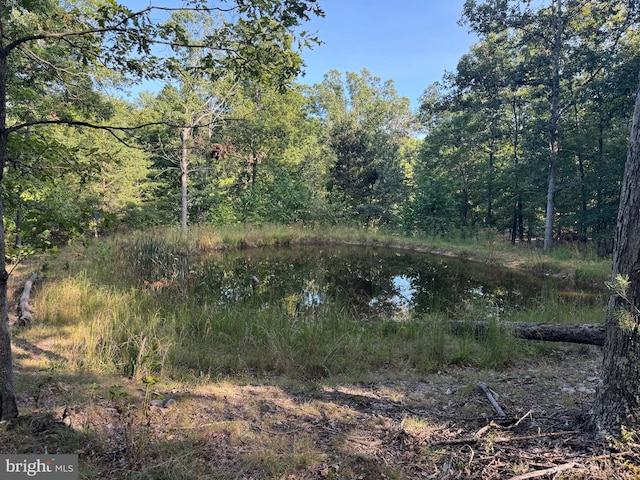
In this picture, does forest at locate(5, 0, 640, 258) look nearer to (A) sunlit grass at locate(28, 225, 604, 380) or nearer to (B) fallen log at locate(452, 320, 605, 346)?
(A) sunlit grass at locate(28, 225, 604, 380)

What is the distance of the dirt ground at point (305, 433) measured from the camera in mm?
1799

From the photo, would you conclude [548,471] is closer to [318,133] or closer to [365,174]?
[365,174]

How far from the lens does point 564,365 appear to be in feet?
13.3

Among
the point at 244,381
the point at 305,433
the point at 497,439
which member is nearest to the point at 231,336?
the point at 244,381

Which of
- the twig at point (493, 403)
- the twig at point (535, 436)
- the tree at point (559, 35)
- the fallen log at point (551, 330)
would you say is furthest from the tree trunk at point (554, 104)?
the twig at point (535, 436)

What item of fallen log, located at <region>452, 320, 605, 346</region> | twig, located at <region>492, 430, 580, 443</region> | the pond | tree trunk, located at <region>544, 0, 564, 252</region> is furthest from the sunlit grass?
tree trunk, located at <region>544, 0, 564, 252</region>

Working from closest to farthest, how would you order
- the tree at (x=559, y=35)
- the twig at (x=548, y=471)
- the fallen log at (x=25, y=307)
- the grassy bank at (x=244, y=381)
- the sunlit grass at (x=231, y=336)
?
1. the twig at (x=548, y=471)
2. the grassy bank at (x=244, y=381)
3. the sunlit grass at (x=231, y=336)
4. the fallen log at (x=25, y=307)
5. the tree at (x=559, y=35)

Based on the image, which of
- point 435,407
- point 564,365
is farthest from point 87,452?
point 564,365

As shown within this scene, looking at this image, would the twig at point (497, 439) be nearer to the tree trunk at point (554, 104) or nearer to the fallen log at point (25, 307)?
the fallen log at point (25, 307)

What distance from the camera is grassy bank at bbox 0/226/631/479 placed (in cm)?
192

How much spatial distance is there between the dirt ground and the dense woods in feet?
1.78

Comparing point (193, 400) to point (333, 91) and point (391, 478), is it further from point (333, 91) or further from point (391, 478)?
point (333, 91)

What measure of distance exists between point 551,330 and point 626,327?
210 centimetres

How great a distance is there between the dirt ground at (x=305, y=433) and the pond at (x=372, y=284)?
3.09m
